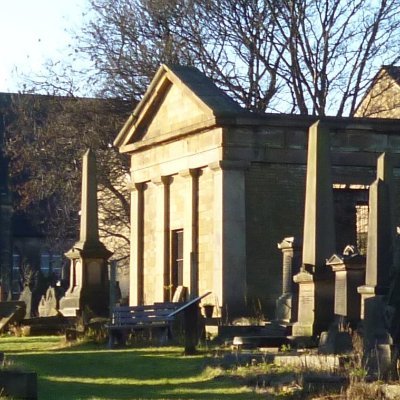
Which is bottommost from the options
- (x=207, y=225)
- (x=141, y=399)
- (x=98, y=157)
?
(x=141, y=399)

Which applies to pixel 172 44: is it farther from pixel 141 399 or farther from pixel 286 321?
pixel 141 399

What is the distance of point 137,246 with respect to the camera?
33.6 metres

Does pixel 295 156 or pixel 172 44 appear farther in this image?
pixel 172 44

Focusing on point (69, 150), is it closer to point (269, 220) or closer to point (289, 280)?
point (269, 220)

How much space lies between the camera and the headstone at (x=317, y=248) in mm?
21156

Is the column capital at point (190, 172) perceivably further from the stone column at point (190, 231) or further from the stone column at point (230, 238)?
the stone column at point (230, 238)

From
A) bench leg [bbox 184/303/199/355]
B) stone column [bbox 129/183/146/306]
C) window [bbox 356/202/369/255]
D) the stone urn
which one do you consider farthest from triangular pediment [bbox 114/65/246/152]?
bench leg [bbox 184/303/199/355]

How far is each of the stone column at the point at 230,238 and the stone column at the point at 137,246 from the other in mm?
5440

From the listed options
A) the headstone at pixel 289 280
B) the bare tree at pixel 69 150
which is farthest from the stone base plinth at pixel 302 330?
the bare tree at pixel 69 150

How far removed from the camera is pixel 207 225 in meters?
29.3

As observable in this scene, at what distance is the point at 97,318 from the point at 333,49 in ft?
54.1

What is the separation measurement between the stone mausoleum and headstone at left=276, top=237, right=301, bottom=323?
339cm

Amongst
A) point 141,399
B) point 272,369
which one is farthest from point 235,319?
point 141,399

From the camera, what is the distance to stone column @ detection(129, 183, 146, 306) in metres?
33.5
